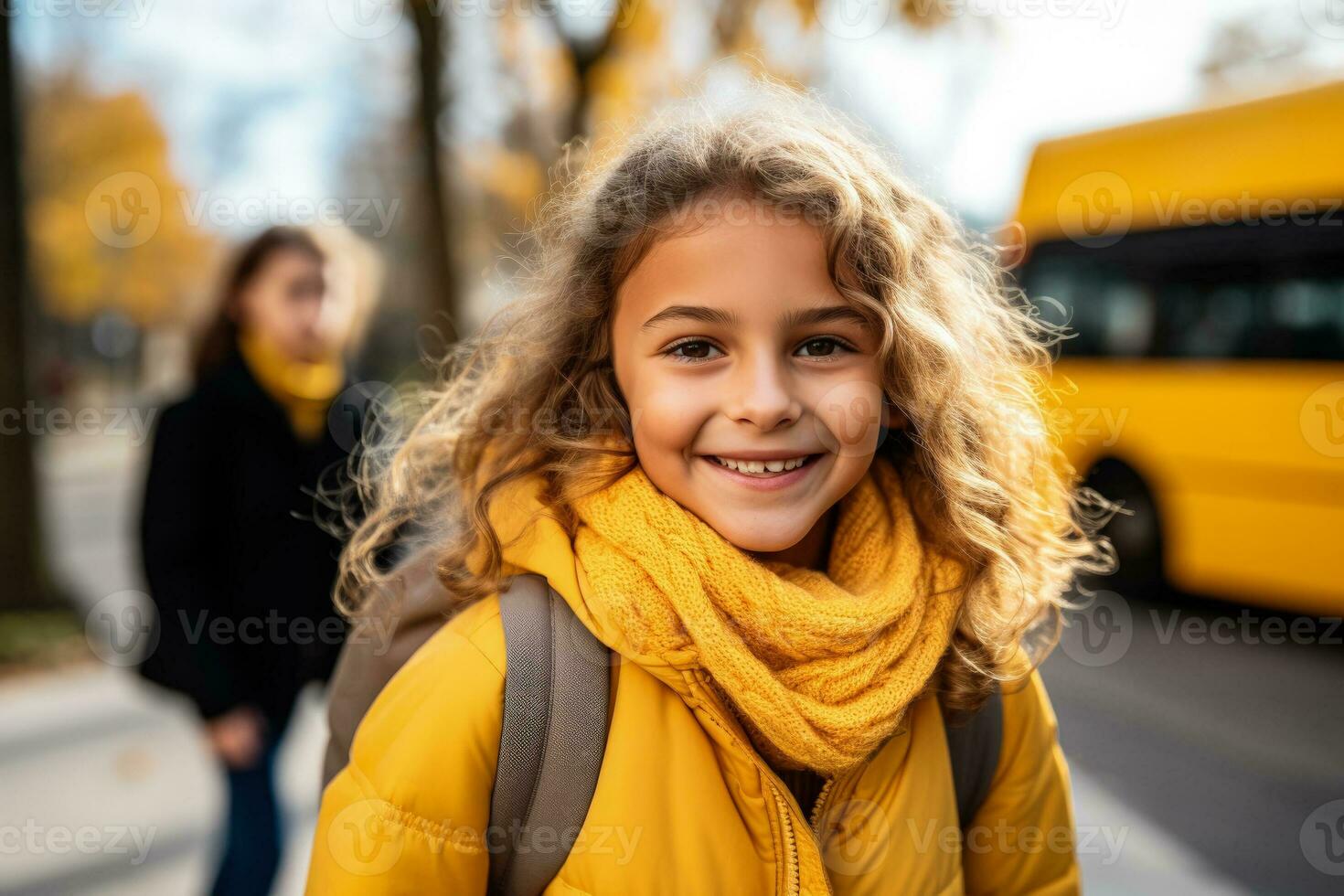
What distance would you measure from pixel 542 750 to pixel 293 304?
6.54 feet

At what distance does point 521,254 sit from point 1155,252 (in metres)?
6.37

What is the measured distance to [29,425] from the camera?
20.8ft

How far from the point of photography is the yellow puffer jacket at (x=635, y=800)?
1.23m

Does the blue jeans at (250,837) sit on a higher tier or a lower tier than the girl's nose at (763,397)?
lower

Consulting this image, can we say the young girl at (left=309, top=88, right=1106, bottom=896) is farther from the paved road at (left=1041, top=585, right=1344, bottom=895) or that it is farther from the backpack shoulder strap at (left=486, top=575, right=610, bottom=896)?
the paved road at (left=1041, top=585, right=1344, bottom=895)

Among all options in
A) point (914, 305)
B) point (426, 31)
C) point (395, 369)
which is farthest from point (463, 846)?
point (395, 369)

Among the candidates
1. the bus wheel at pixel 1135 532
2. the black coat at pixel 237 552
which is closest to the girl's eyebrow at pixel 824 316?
the black coat at pixel 237 552

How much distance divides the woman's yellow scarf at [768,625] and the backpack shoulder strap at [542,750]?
8 cm

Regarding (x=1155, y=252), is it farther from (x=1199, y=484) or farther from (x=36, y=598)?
(x=36, y=598)

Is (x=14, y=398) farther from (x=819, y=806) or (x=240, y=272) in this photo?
(x=819, y=806)

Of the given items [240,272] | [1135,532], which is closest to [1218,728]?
A: [1135,532]

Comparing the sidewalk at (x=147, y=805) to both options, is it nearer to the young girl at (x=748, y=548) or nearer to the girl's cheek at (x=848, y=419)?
the young girl at (x=748, y=548)

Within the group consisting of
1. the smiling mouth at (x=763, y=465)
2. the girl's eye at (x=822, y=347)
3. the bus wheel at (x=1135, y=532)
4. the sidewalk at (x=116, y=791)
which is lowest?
the sidewalk at (x=116, y=791)

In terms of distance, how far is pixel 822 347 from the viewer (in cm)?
146
